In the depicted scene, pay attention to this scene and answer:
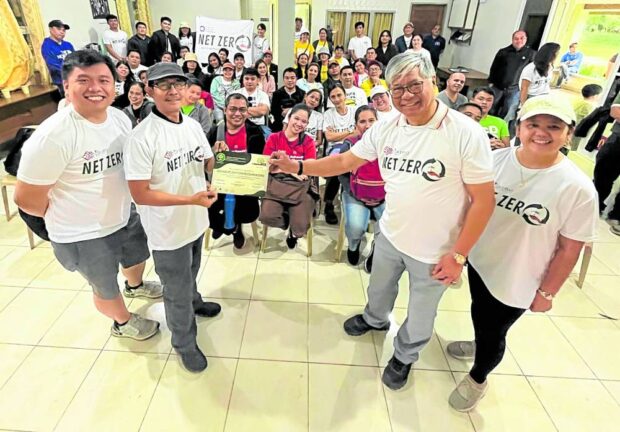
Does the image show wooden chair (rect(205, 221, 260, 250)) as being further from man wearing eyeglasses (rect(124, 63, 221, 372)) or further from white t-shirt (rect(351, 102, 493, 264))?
white t-shirt (rect(351, 102, 493, 264))

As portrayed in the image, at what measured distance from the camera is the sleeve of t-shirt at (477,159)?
1.26m

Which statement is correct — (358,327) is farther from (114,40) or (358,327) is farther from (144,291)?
(114,40)

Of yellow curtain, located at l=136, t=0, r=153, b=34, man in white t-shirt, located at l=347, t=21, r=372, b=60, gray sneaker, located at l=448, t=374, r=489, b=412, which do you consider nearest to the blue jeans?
gray sneaker, located at l=448, t=374, r=489, b=412

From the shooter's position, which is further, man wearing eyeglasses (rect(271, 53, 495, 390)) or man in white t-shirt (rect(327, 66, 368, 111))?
man in white t-shirt (rect(327, 66, 368, 111))

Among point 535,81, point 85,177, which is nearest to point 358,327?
point 85,177

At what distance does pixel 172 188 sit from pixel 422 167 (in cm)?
102

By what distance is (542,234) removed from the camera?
4.29 ft

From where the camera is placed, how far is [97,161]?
145cm

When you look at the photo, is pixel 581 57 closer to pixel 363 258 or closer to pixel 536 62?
pixel 536 62

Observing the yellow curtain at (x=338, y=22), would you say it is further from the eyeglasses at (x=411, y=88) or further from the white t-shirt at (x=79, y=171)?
the eyeglasses at (x=411, y=88)

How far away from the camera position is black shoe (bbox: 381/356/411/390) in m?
1.79

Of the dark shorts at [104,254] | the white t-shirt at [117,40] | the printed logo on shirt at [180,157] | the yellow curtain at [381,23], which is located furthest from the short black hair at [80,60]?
the yellow curtain at [381,23]

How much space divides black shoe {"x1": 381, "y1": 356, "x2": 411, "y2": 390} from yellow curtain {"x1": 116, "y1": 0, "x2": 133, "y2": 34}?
825 cm

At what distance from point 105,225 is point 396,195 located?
1.30 meters
